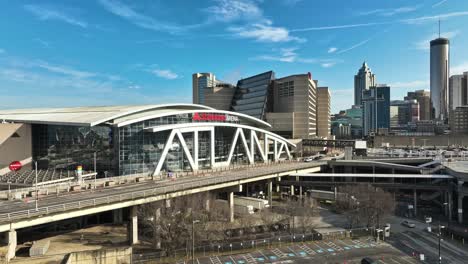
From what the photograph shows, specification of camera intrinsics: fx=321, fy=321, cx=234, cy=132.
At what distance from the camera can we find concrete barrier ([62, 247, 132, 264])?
1383 inches

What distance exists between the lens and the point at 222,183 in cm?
5869

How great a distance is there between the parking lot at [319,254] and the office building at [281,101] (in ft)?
368

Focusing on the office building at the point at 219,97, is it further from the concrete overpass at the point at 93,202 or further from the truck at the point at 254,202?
the concrete overpass at the point at 93,202

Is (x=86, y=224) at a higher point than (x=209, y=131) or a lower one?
lower

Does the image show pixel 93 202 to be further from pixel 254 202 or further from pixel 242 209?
pixel 254 202

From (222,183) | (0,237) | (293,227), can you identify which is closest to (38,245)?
(0,237)

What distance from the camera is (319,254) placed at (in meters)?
41.6

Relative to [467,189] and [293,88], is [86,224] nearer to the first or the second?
[467,189]

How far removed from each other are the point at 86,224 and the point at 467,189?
70.0 metres

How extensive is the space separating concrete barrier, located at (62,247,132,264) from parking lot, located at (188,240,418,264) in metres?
8.78

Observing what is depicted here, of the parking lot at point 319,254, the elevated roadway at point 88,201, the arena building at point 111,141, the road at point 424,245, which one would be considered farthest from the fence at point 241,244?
the arena building at point 111,141

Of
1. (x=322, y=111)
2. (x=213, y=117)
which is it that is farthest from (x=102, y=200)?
(x=322, y=111)

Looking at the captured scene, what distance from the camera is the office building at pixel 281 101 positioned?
157m

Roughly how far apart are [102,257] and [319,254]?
87.3 ft
